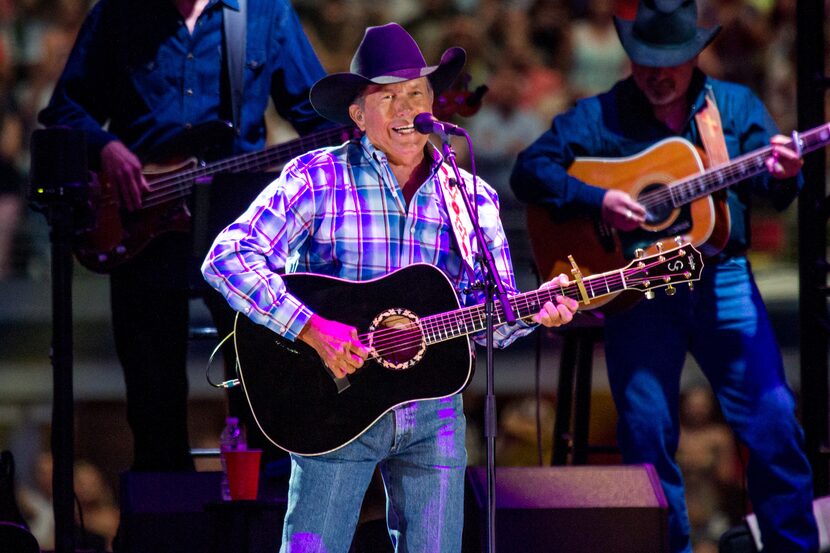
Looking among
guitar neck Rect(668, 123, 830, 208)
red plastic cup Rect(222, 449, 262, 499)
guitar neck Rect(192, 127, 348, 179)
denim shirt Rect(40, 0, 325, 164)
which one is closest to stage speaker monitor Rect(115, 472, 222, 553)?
red plastic cup Rect(222, 449, 262, 499)

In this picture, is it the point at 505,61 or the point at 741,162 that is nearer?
the point at 741,162

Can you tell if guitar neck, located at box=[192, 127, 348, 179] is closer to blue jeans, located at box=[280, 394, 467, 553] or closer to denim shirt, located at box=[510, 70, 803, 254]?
denim shirt, located at box=[510, 70, 803, 254]

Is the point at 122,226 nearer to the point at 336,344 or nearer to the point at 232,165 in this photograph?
the point at 232,165

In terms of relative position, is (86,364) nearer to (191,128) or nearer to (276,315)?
(191,128)

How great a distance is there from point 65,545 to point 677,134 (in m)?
2.72

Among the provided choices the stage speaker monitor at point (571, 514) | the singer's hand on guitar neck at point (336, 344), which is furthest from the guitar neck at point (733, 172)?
the singer's hand on guitar neck at point (336, 344)

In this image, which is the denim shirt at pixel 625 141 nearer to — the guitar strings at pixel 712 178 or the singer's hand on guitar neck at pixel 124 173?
the guitar strings at pixel 712 178

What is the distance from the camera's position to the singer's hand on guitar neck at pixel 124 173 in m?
4.73

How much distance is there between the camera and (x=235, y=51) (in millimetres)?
4875

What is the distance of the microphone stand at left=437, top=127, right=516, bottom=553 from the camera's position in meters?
3.13

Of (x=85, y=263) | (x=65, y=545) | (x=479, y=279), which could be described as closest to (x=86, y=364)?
(x=85, y=263)

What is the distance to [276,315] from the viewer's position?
3.23 m

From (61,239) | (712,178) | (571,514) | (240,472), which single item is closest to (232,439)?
(240,472)

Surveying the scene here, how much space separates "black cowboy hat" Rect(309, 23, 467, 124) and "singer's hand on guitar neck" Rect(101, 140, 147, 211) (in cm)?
138
